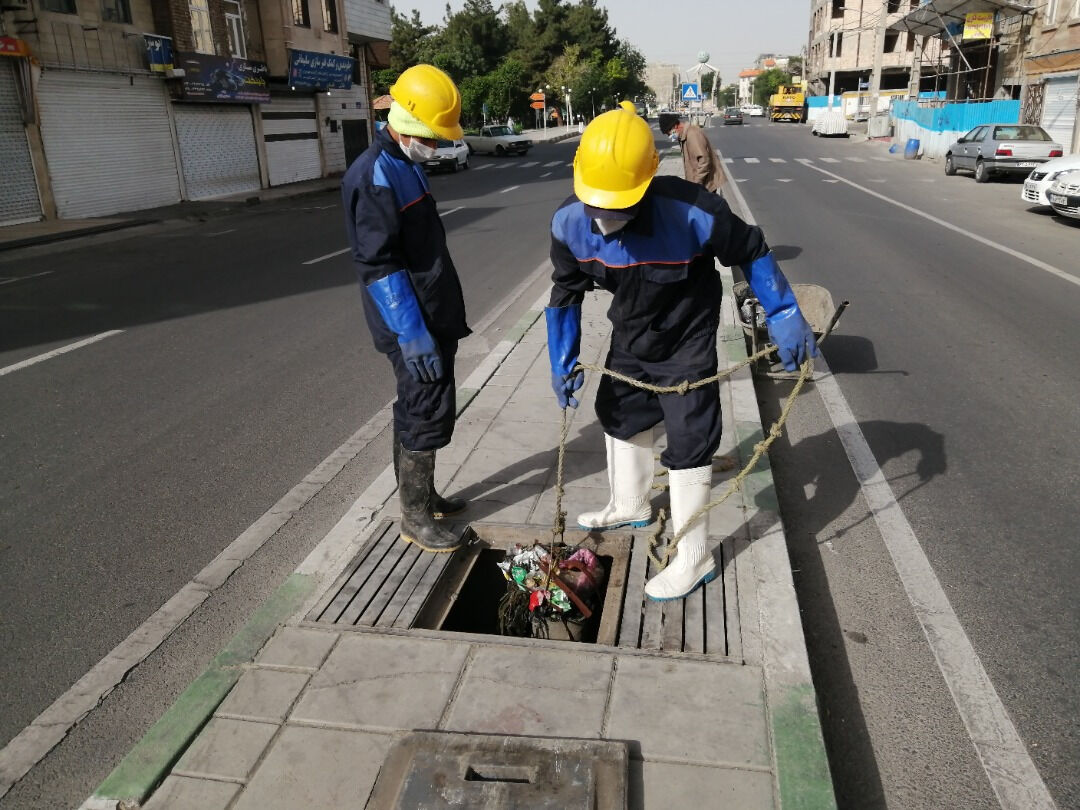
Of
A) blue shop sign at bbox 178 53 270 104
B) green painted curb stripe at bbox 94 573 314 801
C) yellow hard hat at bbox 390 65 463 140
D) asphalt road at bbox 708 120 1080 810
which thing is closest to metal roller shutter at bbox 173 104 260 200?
blue shop sign at bbox 178 53 270 104

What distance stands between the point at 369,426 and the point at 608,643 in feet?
9.69

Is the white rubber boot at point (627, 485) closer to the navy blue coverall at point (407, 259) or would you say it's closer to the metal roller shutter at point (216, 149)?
the navy blue coverall at point (407, 259)

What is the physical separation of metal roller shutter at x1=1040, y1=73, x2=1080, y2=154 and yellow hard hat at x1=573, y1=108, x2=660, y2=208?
28000 millimetres

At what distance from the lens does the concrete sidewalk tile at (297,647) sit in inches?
124

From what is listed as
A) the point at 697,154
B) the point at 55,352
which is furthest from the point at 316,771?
the point at 697,154

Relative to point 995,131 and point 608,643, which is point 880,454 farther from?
point 995,131

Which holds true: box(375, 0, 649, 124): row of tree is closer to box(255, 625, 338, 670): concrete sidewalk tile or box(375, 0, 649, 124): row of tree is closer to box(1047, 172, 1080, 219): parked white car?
box(1047, 172, 1080, 219): parked white car

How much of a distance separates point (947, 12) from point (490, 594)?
39071 mm

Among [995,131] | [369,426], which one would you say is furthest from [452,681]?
[995,131]

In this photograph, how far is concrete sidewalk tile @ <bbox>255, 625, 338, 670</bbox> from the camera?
314 cm

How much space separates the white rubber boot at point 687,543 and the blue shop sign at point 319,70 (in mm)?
26896

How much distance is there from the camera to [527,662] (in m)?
3.11

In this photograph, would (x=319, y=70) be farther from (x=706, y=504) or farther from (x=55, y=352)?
(x=706, y=504)

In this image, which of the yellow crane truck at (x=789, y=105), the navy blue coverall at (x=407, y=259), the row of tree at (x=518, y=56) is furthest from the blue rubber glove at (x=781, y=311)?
the yellow crane truck at (x=789, y=105)
